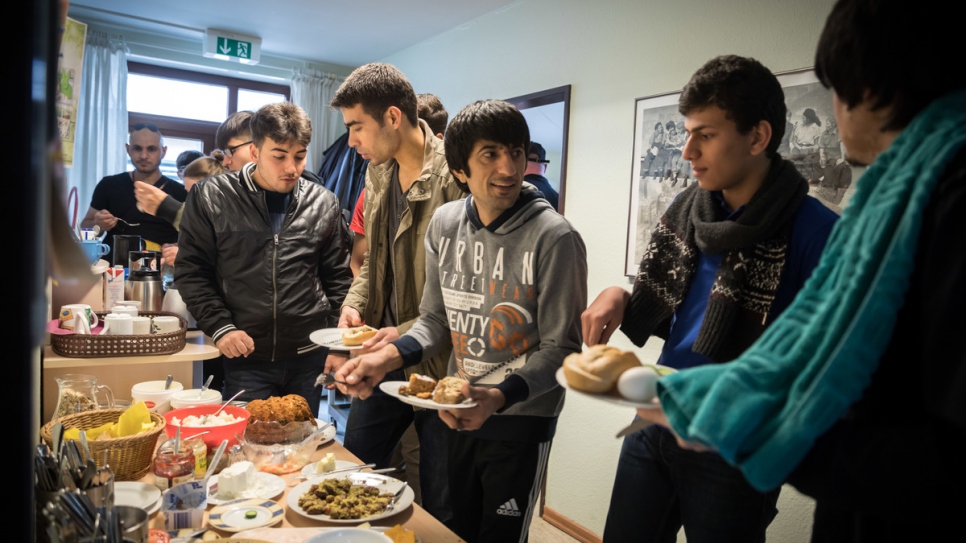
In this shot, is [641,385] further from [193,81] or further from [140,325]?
[193,81]

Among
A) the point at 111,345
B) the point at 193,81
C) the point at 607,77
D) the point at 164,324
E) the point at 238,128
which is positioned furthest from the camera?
the point at 193,81

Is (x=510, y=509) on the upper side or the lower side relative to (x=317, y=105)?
lower

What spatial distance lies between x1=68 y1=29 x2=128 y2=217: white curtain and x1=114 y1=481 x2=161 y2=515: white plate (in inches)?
180

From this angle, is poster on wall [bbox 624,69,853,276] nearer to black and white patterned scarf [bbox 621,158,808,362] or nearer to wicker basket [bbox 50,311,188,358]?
black and white patterned scarf [bbox 621,158,808,362]

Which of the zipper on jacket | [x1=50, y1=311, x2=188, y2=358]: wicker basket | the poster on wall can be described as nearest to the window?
the zipper on jacket

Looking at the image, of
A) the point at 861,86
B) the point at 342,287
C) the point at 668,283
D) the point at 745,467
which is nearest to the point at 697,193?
the point at 668,283

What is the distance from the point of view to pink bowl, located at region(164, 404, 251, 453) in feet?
5.57

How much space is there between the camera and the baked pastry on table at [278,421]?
68.8 inches

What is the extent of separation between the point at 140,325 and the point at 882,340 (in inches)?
89.5

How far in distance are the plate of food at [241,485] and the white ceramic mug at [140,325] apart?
932 millimetres

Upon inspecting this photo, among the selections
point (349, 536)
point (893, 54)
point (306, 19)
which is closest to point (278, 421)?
point (349, 536)

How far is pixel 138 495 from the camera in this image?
142 cm

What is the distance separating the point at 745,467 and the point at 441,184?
1.58 meters

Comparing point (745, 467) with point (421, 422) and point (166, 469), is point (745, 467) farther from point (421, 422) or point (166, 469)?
point (421, 422)
